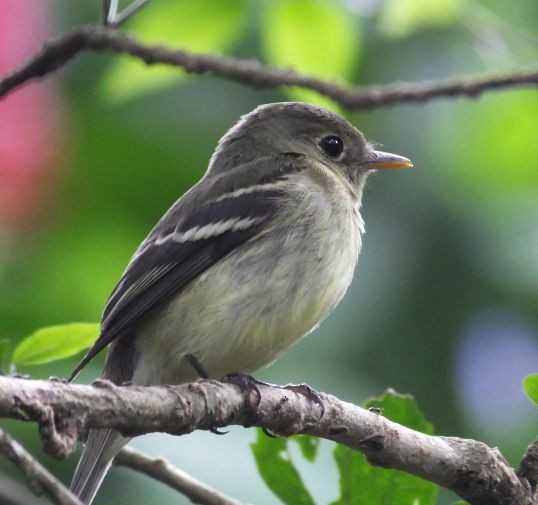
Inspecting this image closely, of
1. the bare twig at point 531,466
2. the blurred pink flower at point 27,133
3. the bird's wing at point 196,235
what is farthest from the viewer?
the blurred pink flower at point 27,133

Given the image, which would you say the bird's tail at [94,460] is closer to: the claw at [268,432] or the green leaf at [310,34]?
the claw at [268,432]

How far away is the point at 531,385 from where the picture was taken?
300 cm

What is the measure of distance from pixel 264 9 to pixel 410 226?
3242mm

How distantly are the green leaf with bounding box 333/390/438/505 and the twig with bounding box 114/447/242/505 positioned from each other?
373mm

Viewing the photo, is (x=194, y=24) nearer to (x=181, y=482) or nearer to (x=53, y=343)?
(x=53, y=343)

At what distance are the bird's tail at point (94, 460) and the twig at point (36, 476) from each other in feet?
6.69

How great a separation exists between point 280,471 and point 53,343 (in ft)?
2.46

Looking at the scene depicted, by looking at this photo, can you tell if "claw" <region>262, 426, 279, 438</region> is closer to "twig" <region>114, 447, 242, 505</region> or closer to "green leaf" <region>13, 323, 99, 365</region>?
"twig" <region>114, 447, 242, 505</region>

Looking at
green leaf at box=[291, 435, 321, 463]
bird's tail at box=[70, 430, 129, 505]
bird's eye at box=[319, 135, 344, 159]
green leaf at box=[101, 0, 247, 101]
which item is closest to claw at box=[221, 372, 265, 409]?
green leaf at box=[291, 435, 321, 463]

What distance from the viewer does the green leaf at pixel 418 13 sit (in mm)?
3953

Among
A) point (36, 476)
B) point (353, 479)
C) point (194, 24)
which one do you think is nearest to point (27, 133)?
point (194, 24)

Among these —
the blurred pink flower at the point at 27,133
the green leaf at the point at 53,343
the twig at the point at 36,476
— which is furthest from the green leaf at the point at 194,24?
the twig at the point at 36,476

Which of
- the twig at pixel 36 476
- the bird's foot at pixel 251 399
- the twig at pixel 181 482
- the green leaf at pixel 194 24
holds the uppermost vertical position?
the green leaf at pixel 194 24

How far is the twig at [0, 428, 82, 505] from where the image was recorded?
1.89 meters
